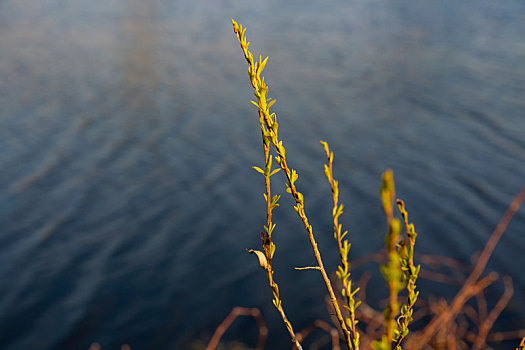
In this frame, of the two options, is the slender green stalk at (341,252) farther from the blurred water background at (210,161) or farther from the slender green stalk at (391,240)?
the blurred water background at (210,161)

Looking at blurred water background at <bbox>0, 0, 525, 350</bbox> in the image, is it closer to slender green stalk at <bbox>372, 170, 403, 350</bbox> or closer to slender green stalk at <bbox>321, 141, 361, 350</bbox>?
slender green stalk at <bbox>321, 141, 361, 350</bbox>

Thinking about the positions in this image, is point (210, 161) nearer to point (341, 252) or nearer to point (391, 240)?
point (341, 252)

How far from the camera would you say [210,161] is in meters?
6.80

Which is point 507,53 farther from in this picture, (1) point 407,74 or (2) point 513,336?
(2) point 513,336

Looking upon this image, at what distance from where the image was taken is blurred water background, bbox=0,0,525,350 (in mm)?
4695

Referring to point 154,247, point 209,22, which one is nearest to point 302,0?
point 209,22

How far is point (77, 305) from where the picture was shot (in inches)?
180

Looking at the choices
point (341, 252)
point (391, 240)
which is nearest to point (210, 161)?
point (341, 252)

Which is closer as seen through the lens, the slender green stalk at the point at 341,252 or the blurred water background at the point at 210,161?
the slender green stalk at the point at 341,252

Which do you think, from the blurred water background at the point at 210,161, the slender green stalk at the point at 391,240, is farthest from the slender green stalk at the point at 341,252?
the blurred water background at the point at 210,161

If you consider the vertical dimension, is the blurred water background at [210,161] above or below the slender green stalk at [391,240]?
below

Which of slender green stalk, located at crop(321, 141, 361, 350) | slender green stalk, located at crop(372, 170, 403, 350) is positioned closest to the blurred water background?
slender green stalk, located at crop(321, 141, 361, 350)

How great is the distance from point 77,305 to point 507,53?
9354 millimetres

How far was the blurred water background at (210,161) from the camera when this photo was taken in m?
4.70
